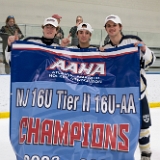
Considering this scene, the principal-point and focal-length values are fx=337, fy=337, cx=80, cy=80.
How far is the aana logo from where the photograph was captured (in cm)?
217

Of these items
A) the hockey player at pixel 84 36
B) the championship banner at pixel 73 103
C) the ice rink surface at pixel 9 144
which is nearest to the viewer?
the championship banner at pixel 73 103

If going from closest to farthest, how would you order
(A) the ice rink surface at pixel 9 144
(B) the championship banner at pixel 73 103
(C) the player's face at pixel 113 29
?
Result: (B) the championship banner at pixel 73 103 → (C) the player's face at pixel 113 29 → (A) the ice rink surface at pixel 9 144

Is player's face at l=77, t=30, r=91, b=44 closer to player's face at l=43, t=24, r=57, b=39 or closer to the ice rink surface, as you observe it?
player's face at l=43, t=24, r=57, b=39

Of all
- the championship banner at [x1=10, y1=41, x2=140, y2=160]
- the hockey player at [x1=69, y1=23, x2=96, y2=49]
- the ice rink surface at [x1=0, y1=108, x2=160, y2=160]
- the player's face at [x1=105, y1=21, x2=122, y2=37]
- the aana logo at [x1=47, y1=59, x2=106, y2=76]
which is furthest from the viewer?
the ice rink surface at [x1=0, y1=108, x2=160, y2=160]

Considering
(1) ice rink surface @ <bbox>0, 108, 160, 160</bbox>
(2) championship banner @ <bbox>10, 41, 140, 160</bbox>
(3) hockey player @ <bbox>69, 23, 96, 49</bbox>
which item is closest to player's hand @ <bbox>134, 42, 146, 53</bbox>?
(2) championship banner @ <bbox>10, 41, 140, 160</bbox>

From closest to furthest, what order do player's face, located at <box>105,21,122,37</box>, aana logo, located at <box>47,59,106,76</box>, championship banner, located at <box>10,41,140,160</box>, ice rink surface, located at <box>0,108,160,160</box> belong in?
1. championship banner, located at <box>10,41,140,160</box>
2. aana logo, located at <box>47,59,106,76</box>
3. player's face, located at <box>105,21,122,37</box>
4. ice rink surface, located at <box>0,108,160,160</box>

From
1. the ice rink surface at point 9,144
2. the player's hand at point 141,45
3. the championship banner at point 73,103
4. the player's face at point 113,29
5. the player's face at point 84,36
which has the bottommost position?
the ice rink surface at point 9,144

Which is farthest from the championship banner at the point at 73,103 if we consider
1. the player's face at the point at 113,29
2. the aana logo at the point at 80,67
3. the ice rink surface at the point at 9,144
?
the ice rink surface at the point at 9,144

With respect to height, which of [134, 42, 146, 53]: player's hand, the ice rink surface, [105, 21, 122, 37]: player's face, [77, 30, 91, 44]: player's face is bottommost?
the ice rink surface

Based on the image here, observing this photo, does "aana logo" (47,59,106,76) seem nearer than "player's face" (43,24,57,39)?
Yes

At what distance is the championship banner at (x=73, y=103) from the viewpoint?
202cm

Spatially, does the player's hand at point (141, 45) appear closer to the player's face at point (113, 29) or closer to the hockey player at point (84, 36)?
the player's face at point (113, 29)

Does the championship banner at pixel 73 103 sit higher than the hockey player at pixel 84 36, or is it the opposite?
the hockey player at pixel 84 36

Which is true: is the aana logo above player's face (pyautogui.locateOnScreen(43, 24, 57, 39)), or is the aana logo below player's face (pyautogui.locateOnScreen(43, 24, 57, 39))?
below
